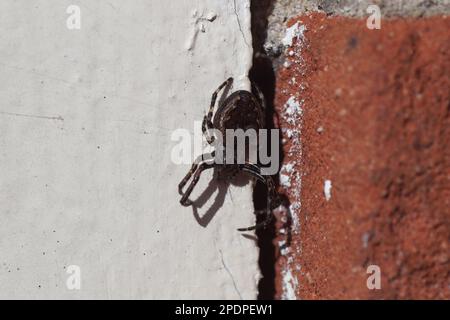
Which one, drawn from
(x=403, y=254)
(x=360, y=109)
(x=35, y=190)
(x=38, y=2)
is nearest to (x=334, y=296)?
(x=403, y=254)

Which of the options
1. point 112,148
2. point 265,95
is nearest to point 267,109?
point 265,95

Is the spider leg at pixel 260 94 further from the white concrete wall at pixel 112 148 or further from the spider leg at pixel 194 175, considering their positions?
the spider leg at pixel 194 175

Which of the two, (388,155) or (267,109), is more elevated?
(267,109)

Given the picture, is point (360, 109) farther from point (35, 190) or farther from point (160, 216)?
point (35, 190)

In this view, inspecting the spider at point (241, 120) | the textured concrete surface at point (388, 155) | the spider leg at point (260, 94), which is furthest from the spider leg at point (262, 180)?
Result: the textured concrete surface at point (388, 155)

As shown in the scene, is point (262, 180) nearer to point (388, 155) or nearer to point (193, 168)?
point (193, 168)

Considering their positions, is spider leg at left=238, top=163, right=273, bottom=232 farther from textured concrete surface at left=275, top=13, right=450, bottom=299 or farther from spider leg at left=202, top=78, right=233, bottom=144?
textured concrete surface at left=275, top=13, right=450, bottom=299
